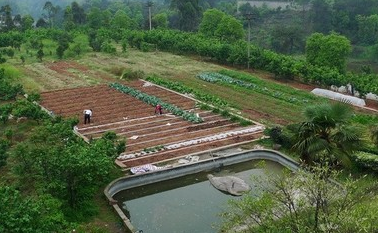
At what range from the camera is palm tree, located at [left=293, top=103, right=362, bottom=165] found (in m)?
11.9

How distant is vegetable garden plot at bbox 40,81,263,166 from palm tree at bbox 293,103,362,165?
20.9 ft

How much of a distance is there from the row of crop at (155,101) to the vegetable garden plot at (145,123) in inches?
3.1

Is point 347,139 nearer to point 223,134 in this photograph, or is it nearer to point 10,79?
point 223,134

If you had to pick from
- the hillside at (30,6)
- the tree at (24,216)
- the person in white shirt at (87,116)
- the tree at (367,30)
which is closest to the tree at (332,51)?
the person in white shirt at (87,116)

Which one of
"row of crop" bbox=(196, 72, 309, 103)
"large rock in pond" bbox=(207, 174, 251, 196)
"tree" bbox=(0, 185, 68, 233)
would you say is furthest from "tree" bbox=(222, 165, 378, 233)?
"row of crop" bbox=(196, 72, 309, 103)

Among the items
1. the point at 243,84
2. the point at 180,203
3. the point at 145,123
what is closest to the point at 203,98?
the point at 243,84

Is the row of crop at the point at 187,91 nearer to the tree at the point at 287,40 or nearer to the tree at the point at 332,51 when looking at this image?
the tree at the point at 332,51

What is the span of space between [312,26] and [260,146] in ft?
171

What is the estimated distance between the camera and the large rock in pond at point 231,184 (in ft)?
48.9

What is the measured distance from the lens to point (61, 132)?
51.9ft

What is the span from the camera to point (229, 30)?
146ft

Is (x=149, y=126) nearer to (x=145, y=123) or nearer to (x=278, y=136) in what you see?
(x=145, y=123)

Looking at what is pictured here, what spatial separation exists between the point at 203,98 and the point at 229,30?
68.0ft

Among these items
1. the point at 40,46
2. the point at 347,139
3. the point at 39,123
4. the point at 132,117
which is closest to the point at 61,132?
the point at 39,123
